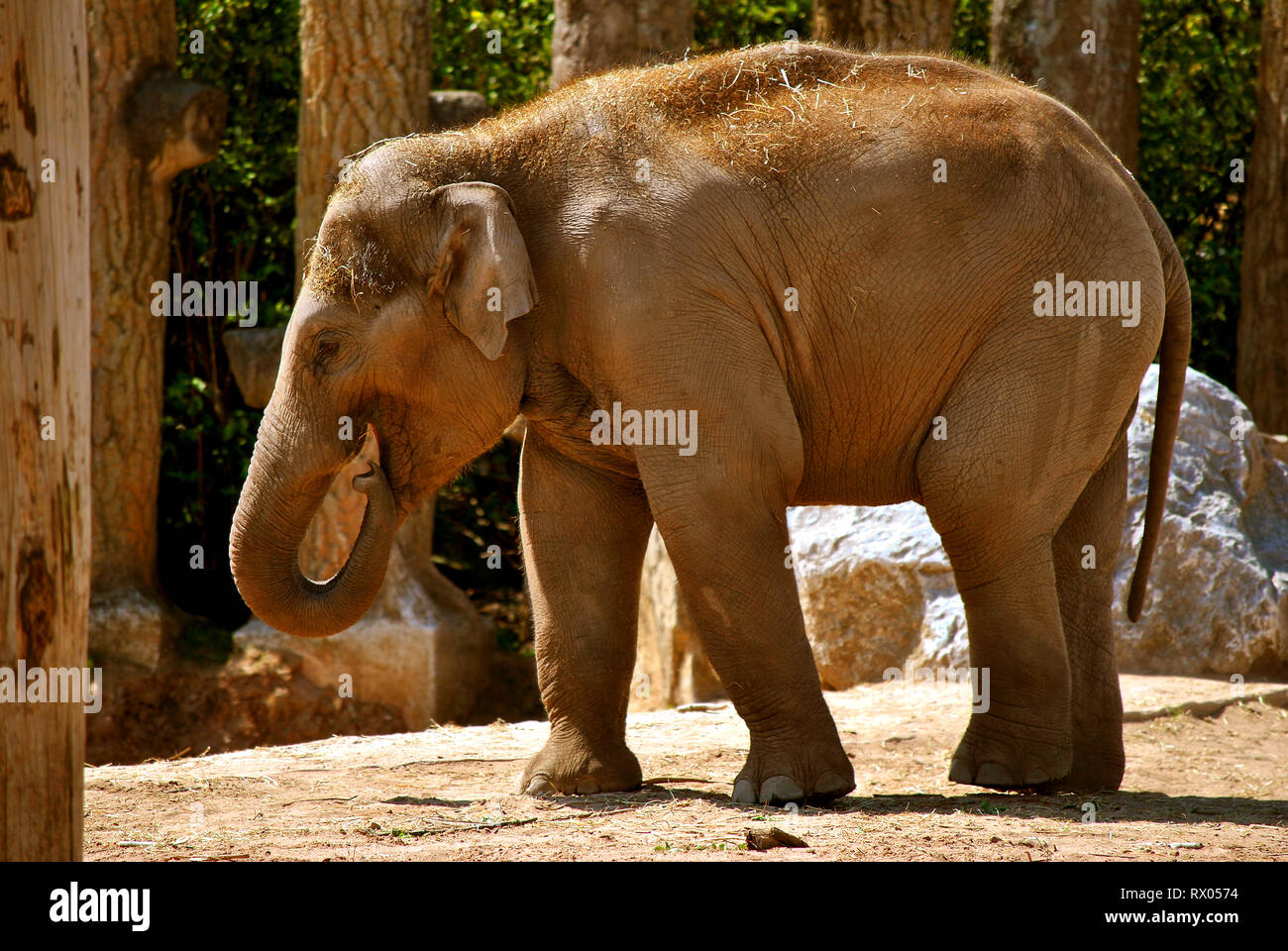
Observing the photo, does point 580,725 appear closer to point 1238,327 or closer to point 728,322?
point 728,322

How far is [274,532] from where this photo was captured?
4.92 meters

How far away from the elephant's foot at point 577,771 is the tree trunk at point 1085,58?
5.54m

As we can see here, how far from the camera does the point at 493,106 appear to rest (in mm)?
11008

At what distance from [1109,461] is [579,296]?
195 centimetres

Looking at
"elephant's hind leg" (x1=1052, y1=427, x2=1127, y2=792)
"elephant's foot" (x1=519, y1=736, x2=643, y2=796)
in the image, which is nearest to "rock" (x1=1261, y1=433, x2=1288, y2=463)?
"elephant's hind leg" (x1=1052, y1=427, x2=1127, y2=792)

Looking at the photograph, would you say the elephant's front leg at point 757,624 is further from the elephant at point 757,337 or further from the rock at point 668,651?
the rock at point 668,651

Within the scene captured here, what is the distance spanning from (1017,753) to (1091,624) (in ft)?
2.20

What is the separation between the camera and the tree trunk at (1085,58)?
9.16 meters

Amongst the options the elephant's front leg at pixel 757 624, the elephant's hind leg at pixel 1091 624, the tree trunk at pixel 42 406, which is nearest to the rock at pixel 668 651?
the elephant's hind leg at pixel 1091 624

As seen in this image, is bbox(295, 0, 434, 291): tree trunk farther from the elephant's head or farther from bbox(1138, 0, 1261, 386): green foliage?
bbox(1138, 0, 1261, 386): green foliage

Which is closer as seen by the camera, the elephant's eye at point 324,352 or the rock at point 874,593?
the elephant's eye at point 324,352

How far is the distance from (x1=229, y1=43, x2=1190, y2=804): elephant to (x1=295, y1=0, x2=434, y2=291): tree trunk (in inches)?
156

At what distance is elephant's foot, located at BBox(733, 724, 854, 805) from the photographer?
4.74m
